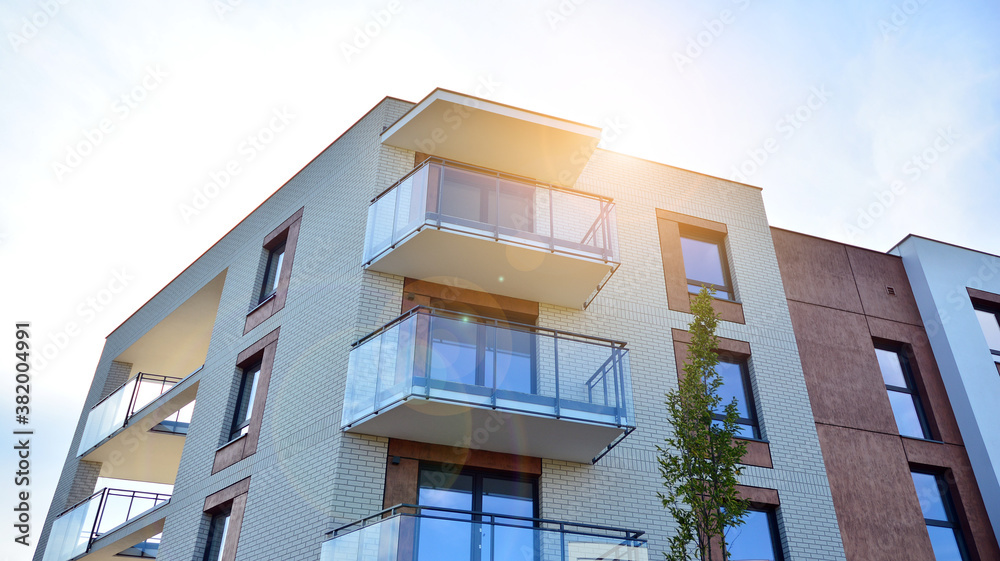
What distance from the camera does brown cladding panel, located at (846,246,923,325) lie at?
49.4 ft

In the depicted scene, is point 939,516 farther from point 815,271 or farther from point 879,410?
point 815,271

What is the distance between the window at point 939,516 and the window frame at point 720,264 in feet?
14.9

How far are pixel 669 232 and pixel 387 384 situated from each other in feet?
22.1

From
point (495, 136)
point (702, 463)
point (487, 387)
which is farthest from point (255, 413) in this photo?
point (702, 463)

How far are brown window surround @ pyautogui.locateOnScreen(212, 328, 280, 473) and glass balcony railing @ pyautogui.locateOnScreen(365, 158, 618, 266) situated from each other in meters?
2.81

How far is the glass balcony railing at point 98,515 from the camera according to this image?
52.0 feet

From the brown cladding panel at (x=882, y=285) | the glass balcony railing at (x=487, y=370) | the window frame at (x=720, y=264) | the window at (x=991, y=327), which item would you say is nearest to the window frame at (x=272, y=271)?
the glass balcony railing at (x=487, y=370)

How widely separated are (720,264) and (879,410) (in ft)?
12.5

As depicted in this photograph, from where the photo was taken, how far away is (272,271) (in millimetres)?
14938

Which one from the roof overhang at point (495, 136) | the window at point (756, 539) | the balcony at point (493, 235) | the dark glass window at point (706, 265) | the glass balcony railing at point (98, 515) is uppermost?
the roof overhang at point (495, 136)

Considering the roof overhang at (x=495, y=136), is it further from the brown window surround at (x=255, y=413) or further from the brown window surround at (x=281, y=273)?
the brown window surround at (x=255, y=413)

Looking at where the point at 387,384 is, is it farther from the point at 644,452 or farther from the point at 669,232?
the point at 669,232

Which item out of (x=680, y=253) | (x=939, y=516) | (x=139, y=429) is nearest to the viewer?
(x=939, y=516)

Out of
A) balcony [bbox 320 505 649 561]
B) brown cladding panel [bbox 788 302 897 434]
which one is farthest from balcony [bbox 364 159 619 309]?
brown cladding panel [bbox 788 302 897 434]
